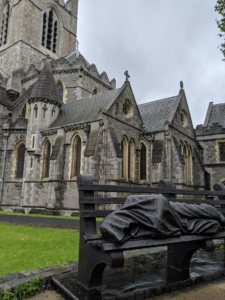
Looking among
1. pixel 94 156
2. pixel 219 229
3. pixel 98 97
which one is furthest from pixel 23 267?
pixel 98 97

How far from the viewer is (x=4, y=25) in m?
36.3

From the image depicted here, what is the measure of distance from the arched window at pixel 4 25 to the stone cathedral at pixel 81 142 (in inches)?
479

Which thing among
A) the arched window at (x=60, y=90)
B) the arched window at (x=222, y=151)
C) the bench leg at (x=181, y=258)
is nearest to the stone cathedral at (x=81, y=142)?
the arched window at (x=60, y=90)

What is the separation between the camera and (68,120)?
20.2m

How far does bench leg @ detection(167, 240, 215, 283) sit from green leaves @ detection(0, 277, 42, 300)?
6.13 feet

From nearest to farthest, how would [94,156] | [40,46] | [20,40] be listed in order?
[94,156] < [20,40] < [40,46]

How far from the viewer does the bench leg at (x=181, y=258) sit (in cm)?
353

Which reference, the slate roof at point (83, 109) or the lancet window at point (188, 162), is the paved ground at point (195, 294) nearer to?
the slate roof at point (83, 109)

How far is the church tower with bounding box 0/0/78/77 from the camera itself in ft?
108

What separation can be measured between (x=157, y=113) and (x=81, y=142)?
26.1 ft

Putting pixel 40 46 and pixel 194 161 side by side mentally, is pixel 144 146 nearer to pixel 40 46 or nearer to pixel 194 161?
pixel 194 161

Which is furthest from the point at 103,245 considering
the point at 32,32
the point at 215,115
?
the point at 32,32

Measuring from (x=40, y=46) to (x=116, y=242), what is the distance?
37.6 metres

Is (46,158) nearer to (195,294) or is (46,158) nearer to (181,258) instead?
(181,258)
